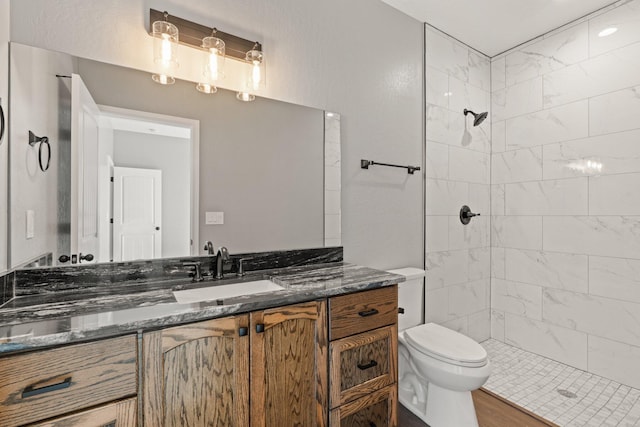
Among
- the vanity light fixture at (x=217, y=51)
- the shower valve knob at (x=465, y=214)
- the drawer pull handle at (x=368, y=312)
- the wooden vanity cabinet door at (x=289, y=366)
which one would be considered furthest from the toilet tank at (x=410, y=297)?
the vanity light fixture at (x=217, y=51)

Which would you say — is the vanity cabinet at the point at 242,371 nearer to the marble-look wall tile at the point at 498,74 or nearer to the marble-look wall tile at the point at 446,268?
the marble-look wall tile at the point at 446,268

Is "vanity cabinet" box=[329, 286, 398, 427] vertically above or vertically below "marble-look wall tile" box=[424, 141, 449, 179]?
below

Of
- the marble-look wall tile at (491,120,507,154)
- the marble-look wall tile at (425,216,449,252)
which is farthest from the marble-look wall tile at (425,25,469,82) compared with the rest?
the marble-look wall tile at (425,216,449,252)

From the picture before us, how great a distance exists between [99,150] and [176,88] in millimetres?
444

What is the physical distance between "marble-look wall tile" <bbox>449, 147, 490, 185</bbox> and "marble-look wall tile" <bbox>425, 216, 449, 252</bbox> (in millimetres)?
386

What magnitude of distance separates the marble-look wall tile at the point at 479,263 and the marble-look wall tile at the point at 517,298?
5.8 inches

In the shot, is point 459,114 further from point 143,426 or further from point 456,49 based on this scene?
point 143,426

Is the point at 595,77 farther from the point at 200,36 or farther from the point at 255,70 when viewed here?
the point at 200,36

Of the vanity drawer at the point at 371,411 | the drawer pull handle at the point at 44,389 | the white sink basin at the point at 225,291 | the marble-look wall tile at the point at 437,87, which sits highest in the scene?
the marble-look wall tile at the point at 437,87

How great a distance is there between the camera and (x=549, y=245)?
8.66ft

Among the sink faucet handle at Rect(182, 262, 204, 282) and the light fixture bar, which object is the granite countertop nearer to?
the sink faucet handle at Rect(182, 262, 204, 282)

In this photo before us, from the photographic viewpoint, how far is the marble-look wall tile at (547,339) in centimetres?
247

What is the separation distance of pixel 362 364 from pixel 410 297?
855 millimetres

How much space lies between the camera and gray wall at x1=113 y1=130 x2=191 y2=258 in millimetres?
1450
